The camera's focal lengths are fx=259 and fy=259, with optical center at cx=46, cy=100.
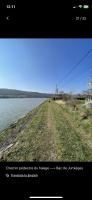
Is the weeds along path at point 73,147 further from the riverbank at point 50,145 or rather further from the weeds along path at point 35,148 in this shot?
the weeds along path at point 35,148

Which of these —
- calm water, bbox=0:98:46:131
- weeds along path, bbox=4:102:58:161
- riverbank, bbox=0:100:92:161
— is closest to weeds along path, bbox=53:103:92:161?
riverbank, bbox=0:100:92:161

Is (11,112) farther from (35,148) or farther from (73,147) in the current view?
(35,148)

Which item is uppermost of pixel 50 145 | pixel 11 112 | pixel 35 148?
pixel 35 148

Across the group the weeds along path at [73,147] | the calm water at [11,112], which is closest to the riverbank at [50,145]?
the weeds along path at [73,147]

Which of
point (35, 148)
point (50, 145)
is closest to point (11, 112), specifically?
point (50, 145)

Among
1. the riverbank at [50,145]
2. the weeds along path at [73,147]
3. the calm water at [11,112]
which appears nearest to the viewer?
the weeds along path at [73,147]

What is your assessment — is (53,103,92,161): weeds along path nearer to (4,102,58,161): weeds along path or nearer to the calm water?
(4,102,58,161): weeds along path

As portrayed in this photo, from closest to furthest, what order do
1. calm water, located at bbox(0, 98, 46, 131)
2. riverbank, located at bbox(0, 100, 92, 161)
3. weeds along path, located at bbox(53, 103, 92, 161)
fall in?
weeds along path, located at bbox(53, 103, 92, 161)
riverbank, located at bbox(0, 100, 92, 161)
calm water, located at bbox(0, 98, 46, 131)

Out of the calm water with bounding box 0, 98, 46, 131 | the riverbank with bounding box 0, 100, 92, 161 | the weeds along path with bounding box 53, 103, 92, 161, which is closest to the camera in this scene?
the weeds along path with bounding box 53, 103, 92, 161

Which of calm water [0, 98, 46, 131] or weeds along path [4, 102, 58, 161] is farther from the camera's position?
calm water [0, 98, 46, 131]

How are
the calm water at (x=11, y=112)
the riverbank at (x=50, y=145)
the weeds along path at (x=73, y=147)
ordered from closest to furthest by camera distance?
1. the weeds along path at (x=73, y=147)
2. the riverbank at (x=50, y=145)
3. the calm water at (x=11, y=112)
